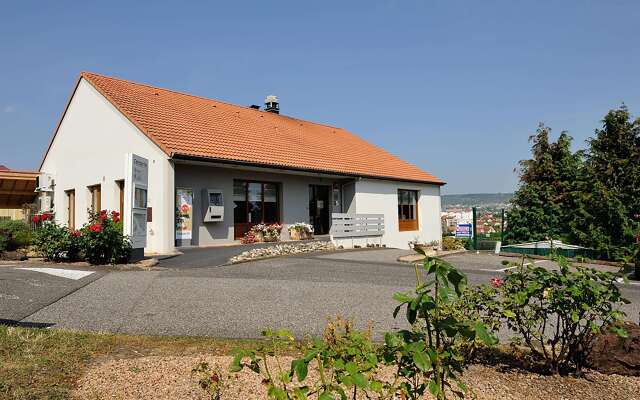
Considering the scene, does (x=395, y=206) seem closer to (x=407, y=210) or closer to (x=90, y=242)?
(x=407, y=210)

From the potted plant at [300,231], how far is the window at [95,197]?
759 cm

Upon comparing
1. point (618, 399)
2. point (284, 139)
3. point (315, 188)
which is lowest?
point (618, 399)

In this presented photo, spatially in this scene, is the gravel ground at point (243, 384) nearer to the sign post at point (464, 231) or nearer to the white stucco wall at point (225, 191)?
the white stucco wall at point (225, 191)

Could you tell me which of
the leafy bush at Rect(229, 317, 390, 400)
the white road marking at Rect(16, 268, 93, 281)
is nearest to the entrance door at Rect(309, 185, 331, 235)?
the white road marking at Rect(16, 268, 93, 281)

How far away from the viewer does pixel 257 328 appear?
5508mm

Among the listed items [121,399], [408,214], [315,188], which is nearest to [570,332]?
[121,399]

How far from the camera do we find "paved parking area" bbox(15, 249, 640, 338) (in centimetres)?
567

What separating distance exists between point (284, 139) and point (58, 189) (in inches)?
424

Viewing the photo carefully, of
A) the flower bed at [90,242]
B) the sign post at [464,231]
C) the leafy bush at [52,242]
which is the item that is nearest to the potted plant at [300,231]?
the sign post at [464,231]

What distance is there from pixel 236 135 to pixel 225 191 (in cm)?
331

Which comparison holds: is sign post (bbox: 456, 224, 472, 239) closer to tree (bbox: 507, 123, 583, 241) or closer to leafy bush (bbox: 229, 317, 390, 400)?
tree (bbox: 507, 123, 583, 241)

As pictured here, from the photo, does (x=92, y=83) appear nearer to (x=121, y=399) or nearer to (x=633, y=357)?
(x=121, y=399)

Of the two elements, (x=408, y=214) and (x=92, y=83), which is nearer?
(x=92, y=83)

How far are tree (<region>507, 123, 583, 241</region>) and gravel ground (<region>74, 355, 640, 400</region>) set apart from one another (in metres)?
16.2
